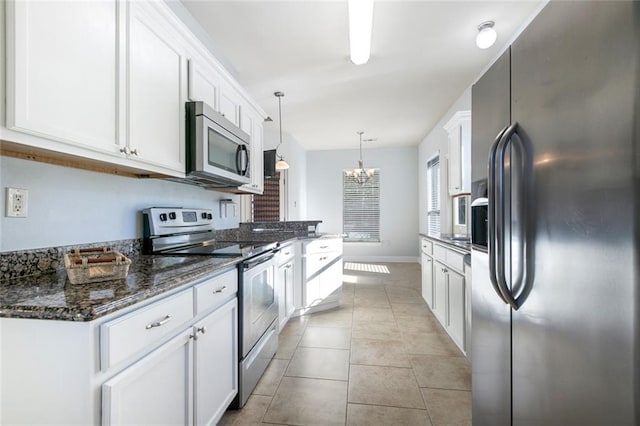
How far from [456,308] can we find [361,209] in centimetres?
489

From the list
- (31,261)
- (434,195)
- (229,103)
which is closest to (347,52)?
(229,103)

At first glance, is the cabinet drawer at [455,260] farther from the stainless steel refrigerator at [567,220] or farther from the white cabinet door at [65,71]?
the white cabinet door at [65,71]

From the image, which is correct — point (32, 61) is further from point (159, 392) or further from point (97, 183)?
point (159, 392)

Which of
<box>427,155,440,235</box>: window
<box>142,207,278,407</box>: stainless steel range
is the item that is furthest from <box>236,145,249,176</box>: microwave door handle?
<box>427,155,440,235</box>: window

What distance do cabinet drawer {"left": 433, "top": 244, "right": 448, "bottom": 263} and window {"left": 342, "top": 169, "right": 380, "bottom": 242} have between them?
13.5 ft

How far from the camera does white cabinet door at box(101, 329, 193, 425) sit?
825mm

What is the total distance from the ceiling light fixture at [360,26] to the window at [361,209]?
4.62m

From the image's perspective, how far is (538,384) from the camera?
2.87 feet

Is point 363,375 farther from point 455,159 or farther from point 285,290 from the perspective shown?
point 455,159

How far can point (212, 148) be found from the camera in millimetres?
1956

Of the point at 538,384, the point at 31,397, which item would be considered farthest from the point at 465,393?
the point at 31,397

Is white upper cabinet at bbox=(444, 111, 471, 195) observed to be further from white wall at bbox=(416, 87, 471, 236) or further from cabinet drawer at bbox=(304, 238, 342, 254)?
cabinet drawer at bbox=(304, 238, 342, 254)

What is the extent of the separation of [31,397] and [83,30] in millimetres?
1284

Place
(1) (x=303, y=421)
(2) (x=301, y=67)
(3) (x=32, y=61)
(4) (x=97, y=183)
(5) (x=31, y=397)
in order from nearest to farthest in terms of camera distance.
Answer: (5) (x=31, y=397) → (3) (x=32, y=61) → (4) (x=97, y=183) → (1) (x=303, y=421) → (2) (x=301, y=67)
